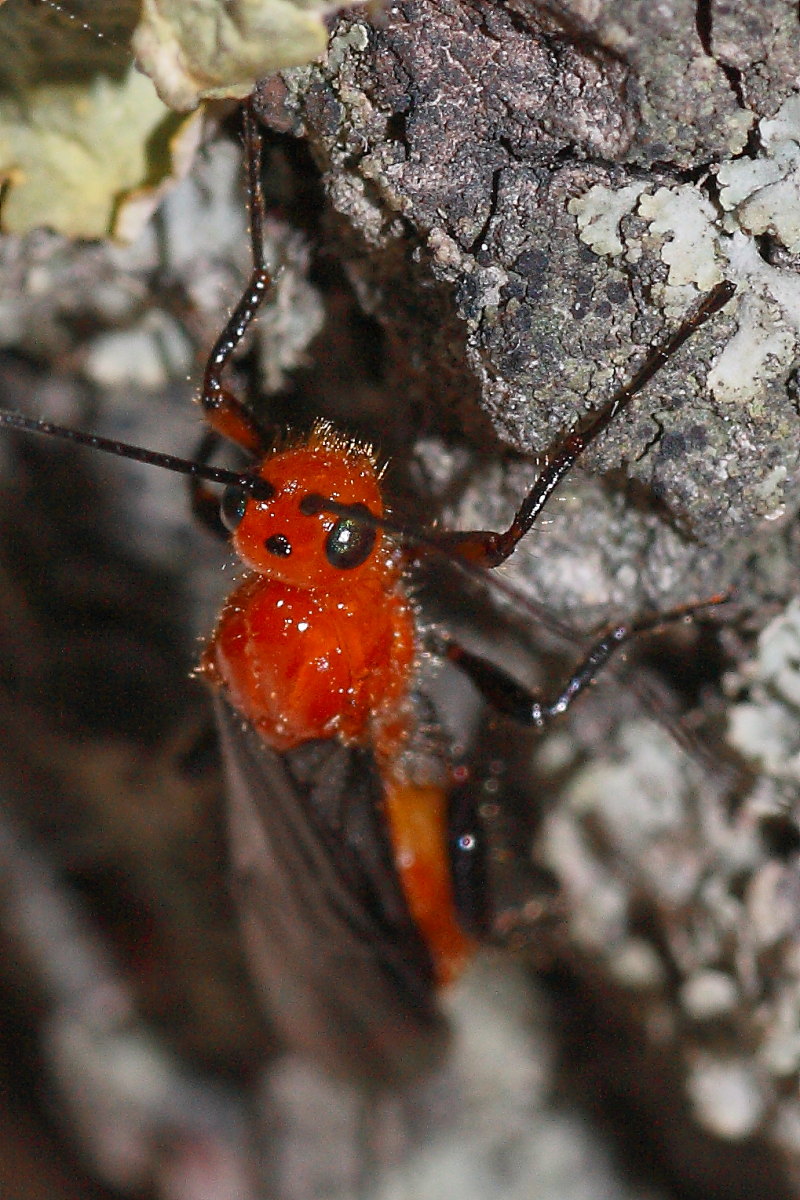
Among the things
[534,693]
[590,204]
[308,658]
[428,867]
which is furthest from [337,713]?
[590,204]

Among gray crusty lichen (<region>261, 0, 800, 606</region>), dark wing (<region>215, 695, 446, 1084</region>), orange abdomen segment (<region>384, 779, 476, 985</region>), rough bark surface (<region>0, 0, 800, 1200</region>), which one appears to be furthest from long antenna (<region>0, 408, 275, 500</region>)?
orange abdomen segment (<region>384, 779, 476, 985</region>)

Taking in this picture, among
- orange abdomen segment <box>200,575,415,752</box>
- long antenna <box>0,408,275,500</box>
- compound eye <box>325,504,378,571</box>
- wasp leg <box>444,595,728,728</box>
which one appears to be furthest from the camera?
orange abdomen segment <box>200,575,415,752</box>

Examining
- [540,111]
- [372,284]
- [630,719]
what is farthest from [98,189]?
[630,719]

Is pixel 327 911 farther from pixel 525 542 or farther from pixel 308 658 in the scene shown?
pixel 525 542

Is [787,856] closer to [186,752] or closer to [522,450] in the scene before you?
[522,450]

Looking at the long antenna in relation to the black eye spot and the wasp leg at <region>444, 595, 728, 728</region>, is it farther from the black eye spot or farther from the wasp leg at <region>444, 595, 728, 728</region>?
the wasp leg at <region>444, 595, 728, 728</region>

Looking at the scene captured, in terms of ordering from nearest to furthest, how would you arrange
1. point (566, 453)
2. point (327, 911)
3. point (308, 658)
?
1. point (566, 453)
2. point (308, 658)
3. point (327, 911)

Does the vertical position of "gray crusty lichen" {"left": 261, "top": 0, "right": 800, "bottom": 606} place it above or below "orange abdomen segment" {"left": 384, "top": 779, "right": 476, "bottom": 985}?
above
